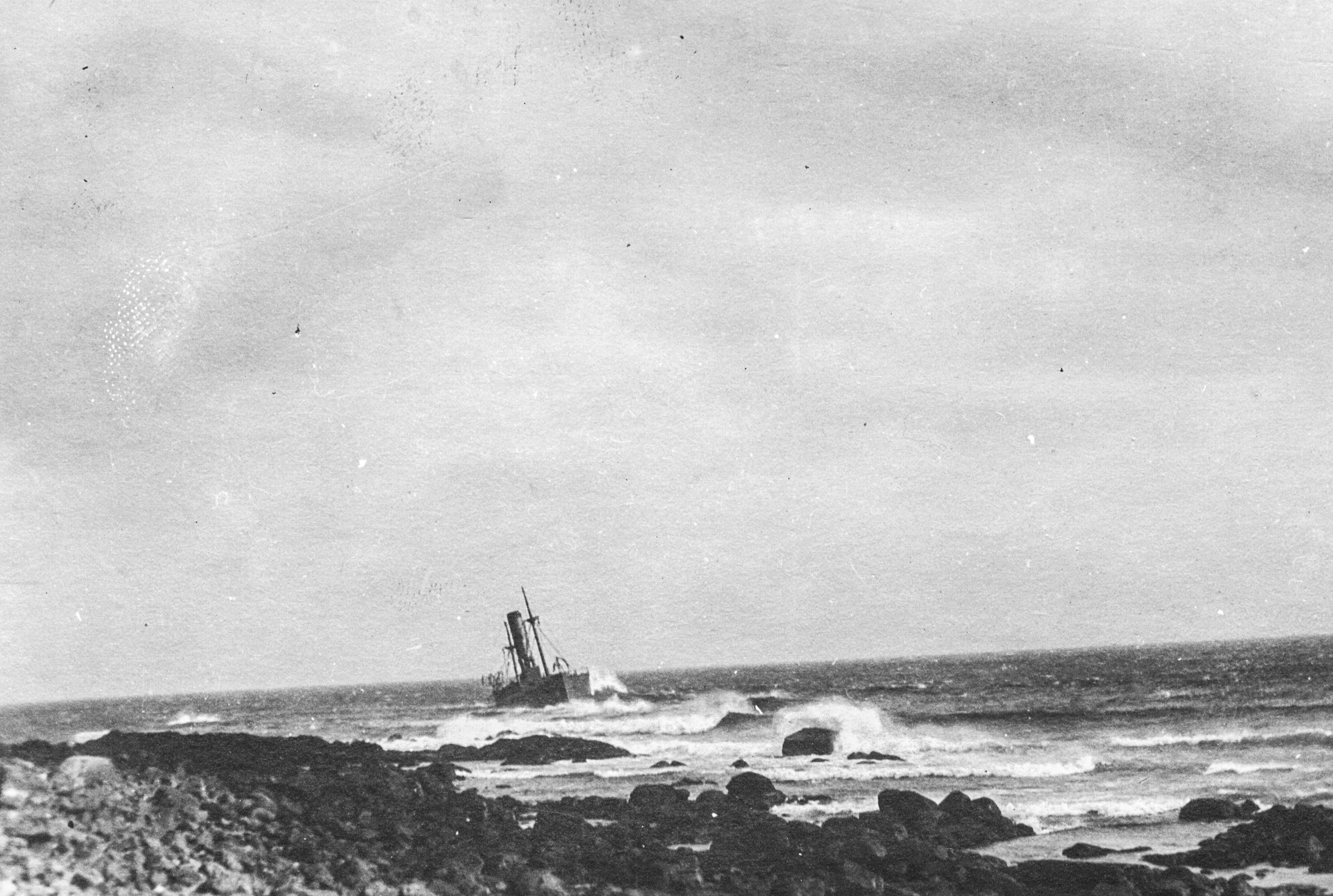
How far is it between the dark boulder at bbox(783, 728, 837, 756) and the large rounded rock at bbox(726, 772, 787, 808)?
8.03 metres

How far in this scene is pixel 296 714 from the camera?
7112 centimetres

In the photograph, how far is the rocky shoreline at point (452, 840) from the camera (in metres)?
12.5

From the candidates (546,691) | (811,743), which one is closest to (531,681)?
(546,691)

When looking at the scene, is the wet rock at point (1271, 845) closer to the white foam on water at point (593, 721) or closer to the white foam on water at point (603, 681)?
the white foam on water at point (593, 721)

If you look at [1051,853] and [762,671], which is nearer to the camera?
[1051,853]

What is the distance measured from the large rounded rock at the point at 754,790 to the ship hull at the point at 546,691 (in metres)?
29.8

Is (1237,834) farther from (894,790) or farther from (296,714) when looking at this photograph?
(296,714)

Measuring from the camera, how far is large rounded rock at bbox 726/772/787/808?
22906 millimetres

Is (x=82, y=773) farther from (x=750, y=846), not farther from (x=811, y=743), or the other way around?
(x=811, y=743)

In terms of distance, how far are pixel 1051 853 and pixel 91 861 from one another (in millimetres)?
13175

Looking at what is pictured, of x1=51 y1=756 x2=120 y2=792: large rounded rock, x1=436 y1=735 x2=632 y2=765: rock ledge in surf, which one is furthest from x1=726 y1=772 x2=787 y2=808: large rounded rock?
x1=51 y1=756 x2=120 y2=792: large rounded rock

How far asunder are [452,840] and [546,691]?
122 ft

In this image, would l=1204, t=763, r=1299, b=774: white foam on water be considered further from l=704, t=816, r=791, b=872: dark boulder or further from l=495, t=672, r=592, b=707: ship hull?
l=495, t=672, r=592, b=707: ship hull

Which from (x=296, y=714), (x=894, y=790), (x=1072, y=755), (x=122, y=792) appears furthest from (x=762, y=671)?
(x=122, y=792)
